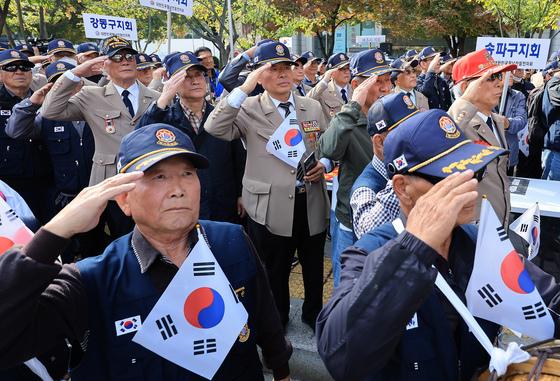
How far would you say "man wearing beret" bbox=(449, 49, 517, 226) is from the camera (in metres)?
3.46

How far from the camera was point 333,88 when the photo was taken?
777cm

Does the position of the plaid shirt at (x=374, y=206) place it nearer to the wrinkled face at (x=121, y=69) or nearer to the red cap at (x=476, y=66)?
the red cap at (x=476, y=66)

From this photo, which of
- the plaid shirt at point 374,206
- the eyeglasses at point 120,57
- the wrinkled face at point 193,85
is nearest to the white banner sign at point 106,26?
the eyeglasses at point 120,57

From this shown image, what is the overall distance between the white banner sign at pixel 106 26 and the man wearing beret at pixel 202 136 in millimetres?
4120

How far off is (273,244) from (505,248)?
2.40 meters

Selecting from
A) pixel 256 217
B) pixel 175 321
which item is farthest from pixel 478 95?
pixel 175 321

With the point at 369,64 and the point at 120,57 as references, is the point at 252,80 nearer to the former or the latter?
the point at 369,64

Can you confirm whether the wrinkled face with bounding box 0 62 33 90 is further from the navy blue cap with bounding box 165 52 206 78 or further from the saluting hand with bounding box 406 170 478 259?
the saluting hand with bounding box 406 170 478 259

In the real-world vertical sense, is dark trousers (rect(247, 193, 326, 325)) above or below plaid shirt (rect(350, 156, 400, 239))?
below

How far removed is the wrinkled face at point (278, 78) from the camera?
12.8 ft

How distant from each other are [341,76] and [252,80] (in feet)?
15.2

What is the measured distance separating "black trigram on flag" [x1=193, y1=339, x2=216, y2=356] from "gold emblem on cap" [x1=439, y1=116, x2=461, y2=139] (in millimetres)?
1081

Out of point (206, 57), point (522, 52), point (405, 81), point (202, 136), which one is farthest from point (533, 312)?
point (206, 57)

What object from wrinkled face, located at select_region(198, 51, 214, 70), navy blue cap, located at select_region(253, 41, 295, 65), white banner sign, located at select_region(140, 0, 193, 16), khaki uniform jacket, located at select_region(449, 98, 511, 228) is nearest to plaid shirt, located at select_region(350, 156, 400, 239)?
khaki uniform jacket, located at select_region(449, 98, 511, 228)
